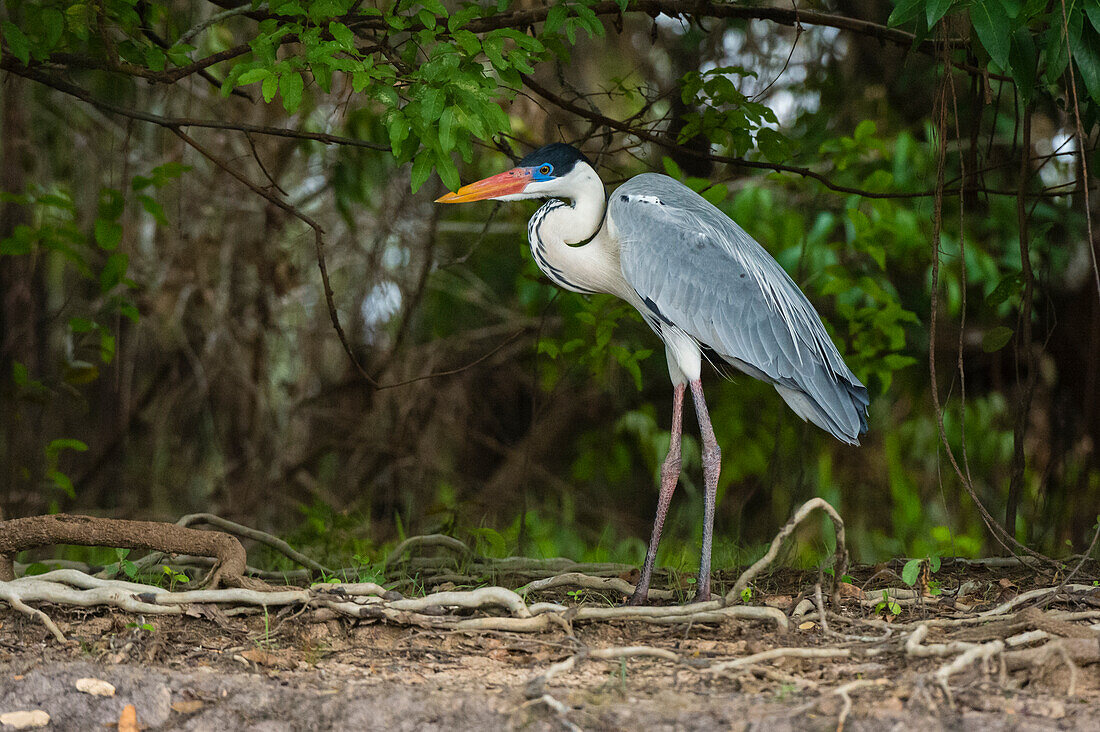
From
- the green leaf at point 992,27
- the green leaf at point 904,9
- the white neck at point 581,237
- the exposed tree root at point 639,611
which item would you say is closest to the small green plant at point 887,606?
the exposed tree root at point 639,611

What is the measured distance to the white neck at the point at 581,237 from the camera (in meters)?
3.73

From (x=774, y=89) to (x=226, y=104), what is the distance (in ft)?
12.0

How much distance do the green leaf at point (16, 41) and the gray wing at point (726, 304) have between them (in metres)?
2.11

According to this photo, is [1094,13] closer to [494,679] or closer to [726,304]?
[726,304]

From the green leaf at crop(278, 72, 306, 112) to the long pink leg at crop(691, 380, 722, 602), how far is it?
1.66m

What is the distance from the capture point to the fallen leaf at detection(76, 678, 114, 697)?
7.79 feet

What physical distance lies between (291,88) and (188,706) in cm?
177

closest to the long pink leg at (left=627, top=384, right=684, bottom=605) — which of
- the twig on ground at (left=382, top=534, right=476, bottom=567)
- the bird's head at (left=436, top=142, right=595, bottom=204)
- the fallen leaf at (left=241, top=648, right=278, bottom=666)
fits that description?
the bird's head at (left=436, top=142, right=595, bottom=204)

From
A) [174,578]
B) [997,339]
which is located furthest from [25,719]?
[997,339]

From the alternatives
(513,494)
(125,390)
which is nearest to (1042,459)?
(513,494)

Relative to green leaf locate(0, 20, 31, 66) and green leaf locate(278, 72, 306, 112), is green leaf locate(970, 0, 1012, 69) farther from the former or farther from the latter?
green leaf locate(0, 20, 31, 66)

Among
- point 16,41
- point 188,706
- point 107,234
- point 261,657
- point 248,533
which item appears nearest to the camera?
point 188,706

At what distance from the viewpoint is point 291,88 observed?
301 centimetres

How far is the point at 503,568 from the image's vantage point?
14.0 feet
